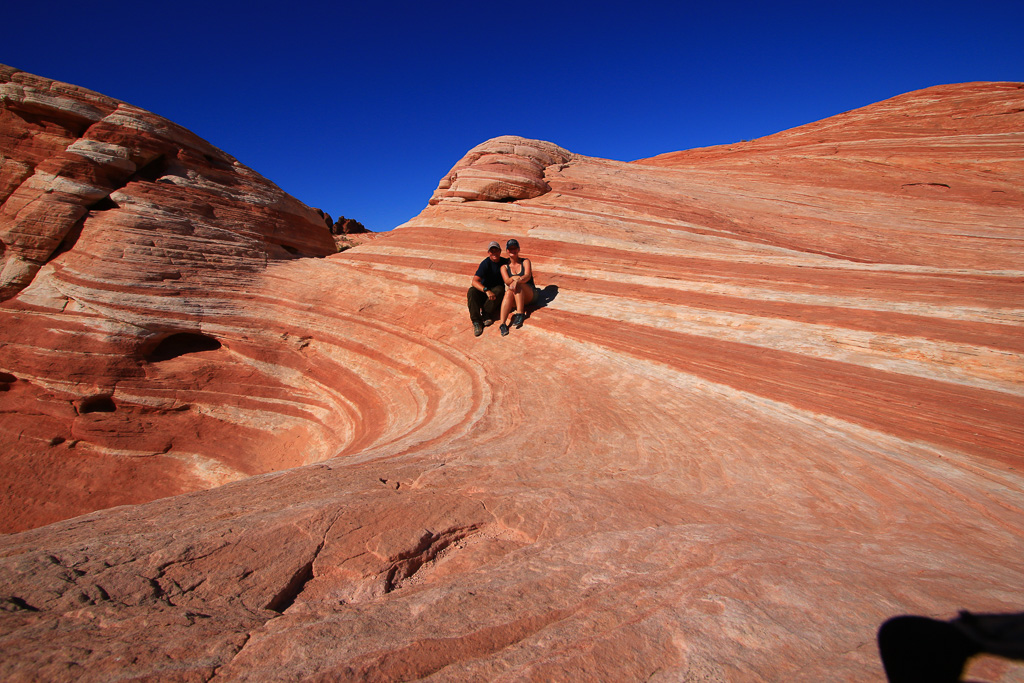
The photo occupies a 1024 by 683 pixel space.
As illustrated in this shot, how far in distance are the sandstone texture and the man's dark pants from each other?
0.41 metres

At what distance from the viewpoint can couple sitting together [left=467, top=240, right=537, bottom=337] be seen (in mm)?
7805

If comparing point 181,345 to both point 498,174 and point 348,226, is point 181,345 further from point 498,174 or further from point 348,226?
point 348,226

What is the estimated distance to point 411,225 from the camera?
39.3ft

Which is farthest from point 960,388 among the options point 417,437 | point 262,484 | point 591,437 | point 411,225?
point 411,225

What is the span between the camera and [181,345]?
10.6 m

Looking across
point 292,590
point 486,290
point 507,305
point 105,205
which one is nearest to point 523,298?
point 507,305

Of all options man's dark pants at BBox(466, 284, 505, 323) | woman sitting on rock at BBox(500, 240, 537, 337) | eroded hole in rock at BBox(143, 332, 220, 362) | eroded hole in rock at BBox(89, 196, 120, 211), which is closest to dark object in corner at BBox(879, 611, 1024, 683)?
woman sitting on rock at BBox(500, 240, 537, 337)

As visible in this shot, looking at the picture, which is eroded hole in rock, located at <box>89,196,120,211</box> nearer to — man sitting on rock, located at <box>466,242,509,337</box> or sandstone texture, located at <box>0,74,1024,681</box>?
sandstone texture, located at <box>0,74,1024,681</box>

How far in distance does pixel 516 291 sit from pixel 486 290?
23.3 inches

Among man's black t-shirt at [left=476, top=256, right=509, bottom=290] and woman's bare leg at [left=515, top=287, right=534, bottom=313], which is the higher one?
man's black t-shirt at [left=476, top=256, right=509, bottom=290]

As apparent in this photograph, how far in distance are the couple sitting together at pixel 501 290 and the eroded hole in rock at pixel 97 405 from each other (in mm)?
8495

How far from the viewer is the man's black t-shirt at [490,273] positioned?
8039mm

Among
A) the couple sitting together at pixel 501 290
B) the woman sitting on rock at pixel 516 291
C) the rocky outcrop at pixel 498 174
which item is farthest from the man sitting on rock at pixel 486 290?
the rocky outcrop at pixel 498 174

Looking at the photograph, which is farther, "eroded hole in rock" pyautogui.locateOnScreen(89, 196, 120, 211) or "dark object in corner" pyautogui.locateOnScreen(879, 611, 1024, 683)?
"eroded hole in rock" pyautogui.locateOnScreen(89, 196, 120, 211)
